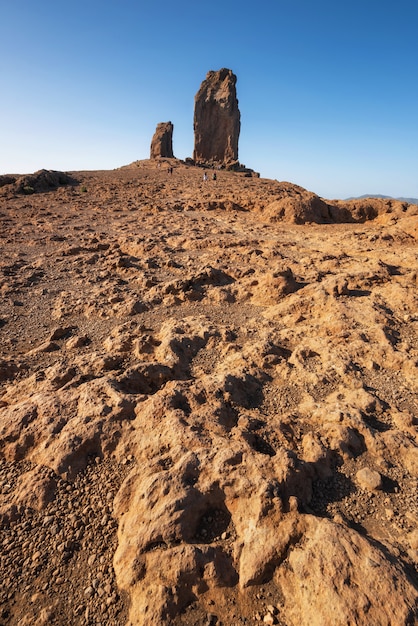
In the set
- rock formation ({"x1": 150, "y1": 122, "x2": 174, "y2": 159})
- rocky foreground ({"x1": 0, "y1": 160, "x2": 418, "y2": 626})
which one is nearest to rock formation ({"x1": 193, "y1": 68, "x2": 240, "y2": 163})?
rock formation ({"x1": 150, "y1": 122, "x2": 174, "y2": 159})

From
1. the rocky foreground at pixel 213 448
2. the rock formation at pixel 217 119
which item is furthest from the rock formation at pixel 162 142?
the rocky foreground at pixel 213 448

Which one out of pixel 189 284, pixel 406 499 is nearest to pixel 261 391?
pixel 406 499

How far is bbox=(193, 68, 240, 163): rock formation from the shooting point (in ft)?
158

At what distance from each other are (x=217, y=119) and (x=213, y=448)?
53.7m

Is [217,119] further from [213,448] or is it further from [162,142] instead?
[213,448]

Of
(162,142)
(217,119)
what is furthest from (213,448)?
(217,119)

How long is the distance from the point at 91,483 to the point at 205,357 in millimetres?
2888

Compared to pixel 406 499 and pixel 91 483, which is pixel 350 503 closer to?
pixel 406 499

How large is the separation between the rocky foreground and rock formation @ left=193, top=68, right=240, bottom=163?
148 feet

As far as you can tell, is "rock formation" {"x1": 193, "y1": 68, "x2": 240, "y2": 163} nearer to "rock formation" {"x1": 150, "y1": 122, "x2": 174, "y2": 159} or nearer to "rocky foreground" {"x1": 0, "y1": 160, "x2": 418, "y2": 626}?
"rock formation" {"x1": 150, "y1": 122, "x2": 174, "y2": 159}

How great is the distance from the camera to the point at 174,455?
406 centimetres

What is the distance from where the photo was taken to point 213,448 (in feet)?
13.4

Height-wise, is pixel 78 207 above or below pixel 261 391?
above

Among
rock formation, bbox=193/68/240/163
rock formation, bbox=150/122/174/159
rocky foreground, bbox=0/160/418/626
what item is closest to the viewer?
rocky foreground, bbox=0/160/418/626
